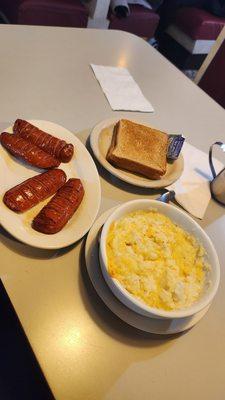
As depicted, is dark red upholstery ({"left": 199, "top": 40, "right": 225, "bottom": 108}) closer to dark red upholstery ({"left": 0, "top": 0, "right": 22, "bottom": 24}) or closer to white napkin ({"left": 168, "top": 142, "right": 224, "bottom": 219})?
white napkin ({"left": 168, "top": 142, "right": 224, "bottom": 219})

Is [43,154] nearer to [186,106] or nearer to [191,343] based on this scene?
[191,343]

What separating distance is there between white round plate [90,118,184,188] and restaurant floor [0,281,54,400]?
472mm

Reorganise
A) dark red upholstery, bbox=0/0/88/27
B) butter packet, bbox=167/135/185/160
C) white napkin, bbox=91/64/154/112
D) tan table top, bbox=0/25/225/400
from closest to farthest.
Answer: tan table top, bbox=0/25/225/400, butter packet, bbox=167/135/185/160, white napkin, bbox=91/64/154/112, dark red upholstery, bbox=0/0/88/27

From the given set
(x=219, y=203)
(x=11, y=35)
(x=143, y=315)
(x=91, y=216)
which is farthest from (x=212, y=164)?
(x=11, y=35)

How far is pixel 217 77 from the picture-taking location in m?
2.08

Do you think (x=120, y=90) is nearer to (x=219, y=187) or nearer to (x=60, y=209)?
(x=219, y=187)

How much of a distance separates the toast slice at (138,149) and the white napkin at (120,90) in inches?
9.0

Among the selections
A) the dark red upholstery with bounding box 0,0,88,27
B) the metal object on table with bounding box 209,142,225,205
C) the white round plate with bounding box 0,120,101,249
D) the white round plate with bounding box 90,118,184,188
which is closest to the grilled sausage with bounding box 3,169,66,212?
the white round plate with bounding box 0,120,101,249

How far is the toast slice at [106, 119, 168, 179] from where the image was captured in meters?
1.00

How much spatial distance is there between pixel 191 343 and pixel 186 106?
109 centimetres

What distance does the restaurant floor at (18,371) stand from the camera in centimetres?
86

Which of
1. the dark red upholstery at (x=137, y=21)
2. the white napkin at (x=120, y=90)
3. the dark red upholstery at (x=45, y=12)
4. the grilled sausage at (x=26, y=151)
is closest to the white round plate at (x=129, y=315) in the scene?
the grilled sausage at (x=26, y=151)

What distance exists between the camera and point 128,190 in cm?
101

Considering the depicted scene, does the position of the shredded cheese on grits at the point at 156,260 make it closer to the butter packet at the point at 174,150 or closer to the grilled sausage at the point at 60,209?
the grilled sausage at the point at 60,209
